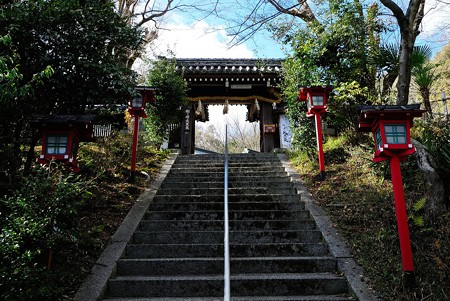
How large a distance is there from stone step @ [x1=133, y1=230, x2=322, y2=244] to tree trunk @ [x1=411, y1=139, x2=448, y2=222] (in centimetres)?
151

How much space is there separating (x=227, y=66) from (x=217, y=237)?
8.55m

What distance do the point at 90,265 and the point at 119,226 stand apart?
1.03 metres

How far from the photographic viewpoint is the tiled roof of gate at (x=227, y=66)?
11.4 metres

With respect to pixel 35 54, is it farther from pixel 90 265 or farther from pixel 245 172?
pixel 245 172

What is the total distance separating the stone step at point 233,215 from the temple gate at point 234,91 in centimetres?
640

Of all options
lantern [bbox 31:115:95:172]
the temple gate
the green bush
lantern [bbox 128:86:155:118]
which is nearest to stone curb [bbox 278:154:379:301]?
the green bush

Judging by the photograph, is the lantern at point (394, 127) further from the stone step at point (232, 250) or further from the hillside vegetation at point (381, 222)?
the stone step at point (232, 250)

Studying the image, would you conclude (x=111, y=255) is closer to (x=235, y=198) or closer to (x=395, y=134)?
(x=235, y=198)

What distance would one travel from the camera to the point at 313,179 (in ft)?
22.7

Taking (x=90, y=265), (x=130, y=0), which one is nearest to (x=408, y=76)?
(x=90, y=265)

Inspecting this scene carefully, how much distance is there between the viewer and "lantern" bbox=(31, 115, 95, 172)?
4078mm

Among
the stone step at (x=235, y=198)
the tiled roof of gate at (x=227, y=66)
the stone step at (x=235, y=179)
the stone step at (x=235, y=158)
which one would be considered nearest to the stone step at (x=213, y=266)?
the stone step at (x=235, y=198)

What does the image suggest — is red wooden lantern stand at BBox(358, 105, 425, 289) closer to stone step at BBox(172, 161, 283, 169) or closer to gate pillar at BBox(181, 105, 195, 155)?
stone step at BBox(172, 161, 283, 169)

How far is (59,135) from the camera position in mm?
4168
